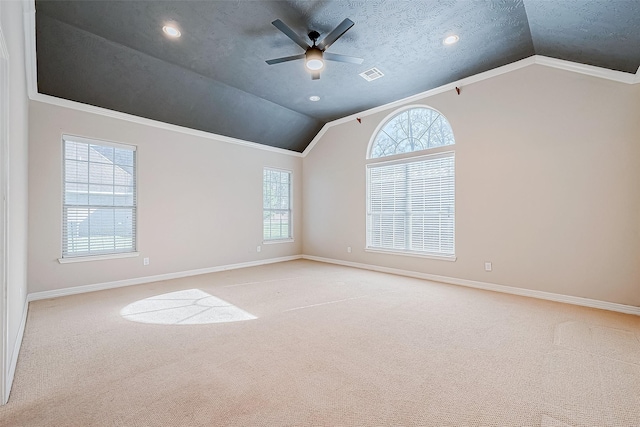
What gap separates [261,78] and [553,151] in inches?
168

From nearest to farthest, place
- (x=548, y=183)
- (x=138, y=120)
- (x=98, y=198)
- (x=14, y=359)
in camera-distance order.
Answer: (x=14, y=359) < (x=548, y=183) < (x=98, y=198) < (x=138, y=120)

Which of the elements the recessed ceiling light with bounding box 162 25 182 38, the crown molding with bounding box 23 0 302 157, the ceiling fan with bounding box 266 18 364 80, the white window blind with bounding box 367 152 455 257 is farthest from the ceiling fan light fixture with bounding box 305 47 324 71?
the crown molding with bounding box 23 0 302 157

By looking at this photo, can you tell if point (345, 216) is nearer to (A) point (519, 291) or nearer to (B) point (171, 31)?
(A) point (519, 291)

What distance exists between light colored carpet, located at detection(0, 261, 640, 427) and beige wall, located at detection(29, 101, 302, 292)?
2.37ft

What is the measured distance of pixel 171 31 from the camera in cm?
332

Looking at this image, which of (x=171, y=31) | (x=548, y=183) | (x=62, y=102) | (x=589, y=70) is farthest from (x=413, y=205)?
(x=62, y=102)

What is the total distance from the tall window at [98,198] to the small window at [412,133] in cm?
444

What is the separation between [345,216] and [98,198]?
441 centimetres

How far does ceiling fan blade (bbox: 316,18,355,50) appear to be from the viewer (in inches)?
112

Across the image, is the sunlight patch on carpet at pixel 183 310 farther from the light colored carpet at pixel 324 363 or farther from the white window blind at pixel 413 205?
the white window blind at pixel 413 205

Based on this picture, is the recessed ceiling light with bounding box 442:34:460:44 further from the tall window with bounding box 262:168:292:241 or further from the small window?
the tall window with bounding box 262:168:292:241

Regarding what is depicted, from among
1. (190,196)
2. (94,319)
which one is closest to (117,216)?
(190,196)

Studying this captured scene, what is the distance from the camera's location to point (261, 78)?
14.6 ft

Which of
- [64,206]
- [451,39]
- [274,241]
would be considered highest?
[451,39]
